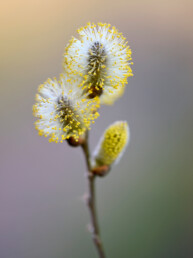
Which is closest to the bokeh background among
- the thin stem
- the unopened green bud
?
the thin stem

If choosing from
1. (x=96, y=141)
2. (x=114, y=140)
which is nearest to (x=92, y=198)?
(x=114, y=140)

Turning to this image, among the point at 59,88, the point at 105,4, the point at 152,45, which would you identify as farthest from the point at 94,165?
the point at 105,4

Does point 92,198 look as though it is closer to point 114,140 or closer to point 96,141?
point 114,140

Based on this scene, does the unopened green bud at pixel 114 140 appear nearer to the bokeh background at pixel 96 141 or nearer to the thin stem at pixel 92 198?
the thin stem at pixel 92 198

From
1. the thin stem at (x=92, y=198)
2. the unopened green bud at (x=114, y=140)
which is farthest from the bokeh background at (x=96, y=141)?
the unopened green bud at (x=114, y=140)

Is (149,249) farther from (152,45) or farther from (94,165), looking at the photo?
(152,45)

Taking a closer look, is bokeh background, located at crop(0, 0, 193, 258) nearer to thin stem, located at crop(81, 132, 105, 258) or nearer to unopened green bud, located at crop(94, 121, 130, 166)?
thin stem, located at crop(81, 132, 105, 258)

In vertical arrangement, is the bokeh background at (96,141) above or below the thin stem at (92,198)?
above

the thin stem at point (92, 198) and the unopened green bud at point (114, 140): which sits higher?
the unopened green bud at point (114, 140)

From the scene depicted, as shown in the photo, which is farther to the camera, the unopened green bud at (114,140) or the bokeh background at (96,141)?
the bokeh background at (96,141)

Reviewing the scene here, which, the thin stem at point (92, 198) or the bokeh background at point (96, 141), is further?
the bokeh background at point (96, 141)
